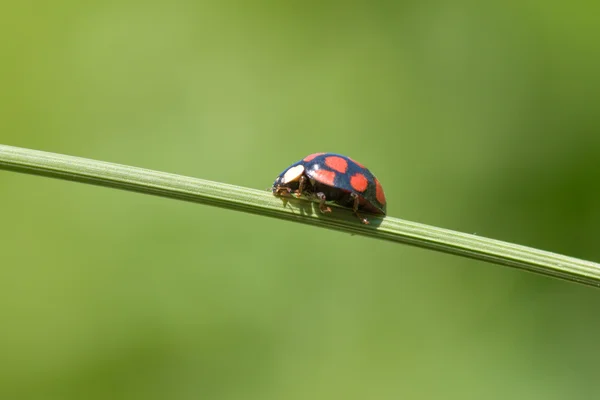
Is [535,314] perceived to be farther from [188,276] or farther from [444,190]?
[188,276]

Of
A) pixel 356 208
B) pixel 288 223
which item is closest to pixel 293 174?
pixel 356 208

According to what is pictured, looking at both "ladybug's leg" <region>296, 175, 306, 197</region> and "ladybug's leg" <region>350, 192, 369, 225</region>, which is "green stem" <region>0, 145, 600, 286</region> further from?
"ladybug's leg" <region>296, 175, 306, 197</region>

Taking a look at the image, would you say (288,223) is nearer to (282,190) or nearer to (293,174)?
(293,174)

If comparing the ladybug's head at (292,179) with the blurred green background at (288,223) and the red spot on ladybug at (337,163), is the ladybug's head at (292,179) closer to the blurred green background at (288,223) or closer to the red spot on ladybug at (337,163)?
the red spot on ladybug at (337,163)

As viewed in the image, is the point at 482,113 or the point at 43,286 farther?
the point at 482,113

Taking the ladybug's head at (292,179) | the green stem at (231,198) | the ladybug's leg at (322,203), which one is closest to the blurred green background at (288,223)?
the ladybug's head at (292,179)

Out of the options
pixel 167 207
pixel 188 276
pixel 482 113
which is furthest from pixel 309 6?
pixel 188 276
